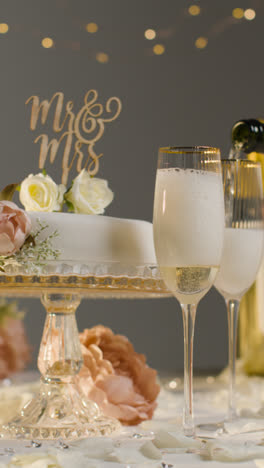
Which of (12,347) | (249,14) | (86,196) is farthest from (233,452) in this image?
(249,14)

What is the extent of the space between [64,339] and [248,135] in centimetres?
57

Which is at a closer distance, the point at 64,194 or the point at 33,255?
the point at 33,255

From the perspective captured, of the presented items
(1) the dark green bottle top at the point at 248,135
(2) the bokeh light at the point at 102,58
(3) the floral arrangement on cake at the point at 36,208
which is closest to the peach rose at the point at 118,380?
(3) the floral arrangement on cake at the point at 36,208

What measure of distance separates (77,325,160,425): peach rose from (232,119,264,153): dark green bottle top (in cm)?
47

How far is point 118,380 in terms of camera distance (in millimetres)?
1066

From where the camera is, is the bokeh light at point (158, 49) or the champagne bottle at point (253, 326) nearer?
the champagne bottle at point (253, 326)

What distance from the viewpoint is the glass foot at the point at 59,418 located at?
926mm

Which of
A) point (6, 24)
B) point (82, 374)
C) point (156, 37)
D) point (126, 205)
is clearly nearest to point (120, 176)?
point (126, 205)

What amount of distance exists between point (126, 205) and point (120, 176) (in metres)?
0.11

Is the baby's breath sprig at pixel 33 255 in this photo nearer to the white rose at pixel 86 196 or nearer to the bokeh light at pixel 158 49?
the white rose at pixel 86 196

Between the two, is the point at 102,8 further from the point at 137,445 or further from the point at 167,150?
the point at 137,445

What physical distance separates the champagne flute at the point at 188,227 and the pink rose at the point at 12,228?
0.58 ft

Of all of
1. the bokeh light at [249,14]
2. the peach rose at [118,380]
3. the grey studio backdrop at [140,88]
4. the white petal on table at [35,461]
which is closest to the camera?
the white petal on table at [35,461]

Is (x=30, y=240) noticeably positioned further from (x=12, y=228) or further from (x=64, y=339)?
(x=64, y=339)
